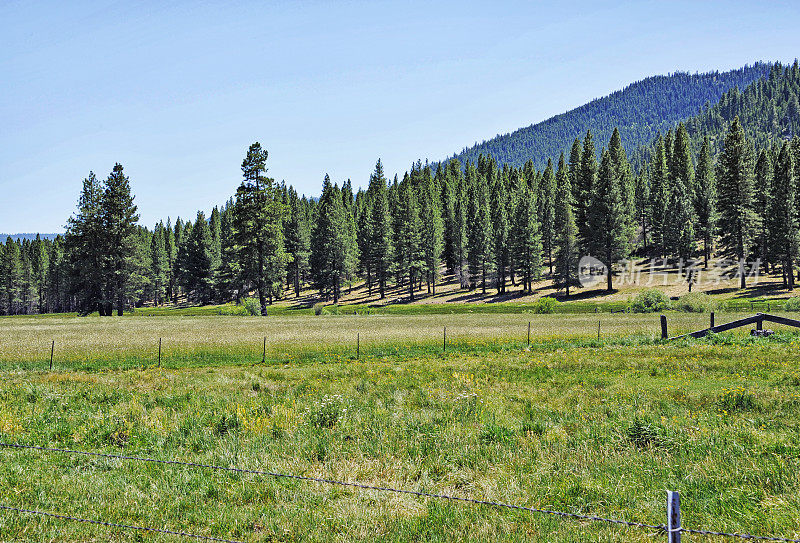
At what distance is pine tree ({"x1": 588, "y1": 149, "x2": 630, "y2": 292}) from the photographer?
74875 millimetres

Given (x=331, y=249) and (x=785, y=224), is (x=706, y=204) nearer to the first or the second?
(x=785, y=224)

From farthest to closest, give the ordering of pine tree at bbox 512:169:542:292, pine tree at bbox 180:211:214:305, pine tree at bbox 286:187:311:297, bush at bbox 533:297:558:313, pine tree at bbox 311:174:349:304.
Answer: pine tree at bbox 180:211:214:305 → pine tree at bbox 286:187:311:297 → pine tree at bbox 311:174:349:304 → pine tree at bbox 512:169:542:292 → bush at bbox 533:297:558:313

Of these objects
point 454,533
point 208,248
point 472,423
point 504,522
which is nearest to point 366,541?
point 454,533

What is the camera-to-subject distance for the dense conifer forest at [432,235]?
196ft

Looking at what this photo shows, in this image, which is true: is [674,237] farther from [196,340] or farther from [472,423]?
[472,423]

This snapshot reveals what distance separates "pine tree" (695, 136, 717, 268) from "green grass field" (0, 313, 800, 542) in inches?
3135

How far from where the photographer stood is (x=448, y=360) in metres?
23.2

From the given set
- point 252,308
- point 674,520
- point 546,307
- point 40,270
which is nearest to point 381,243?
point 252,308

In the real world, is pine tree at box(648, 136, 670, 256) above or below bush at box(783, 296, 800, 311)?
above

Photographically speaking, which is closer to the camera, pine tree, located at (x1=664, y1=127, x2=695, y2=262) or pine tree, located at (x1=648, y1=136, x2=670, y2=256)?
pine tree, located at (x1=664, y1=127, x2=695, y2=262)

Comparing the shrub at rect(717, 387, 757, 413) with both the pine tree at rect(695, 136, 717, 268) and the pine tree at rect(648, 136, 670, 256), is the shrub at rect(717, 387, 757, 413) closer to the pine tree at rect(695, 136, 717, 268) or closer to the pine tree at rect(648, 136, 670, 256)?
the pine tree at rect(695, 136, 717, 268)

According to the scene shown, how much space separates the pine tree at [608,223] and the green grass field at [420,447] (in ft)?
191

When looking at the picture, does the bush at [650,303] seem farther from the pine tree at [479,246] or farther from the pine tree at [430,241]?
the pine tree at [430,241]

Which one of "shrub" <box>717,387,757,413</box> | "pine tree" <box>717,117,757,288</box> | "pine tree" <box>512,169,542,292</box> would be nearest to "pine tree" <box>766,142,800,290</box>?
"pine tree" <box>717,117,757,288</box>
